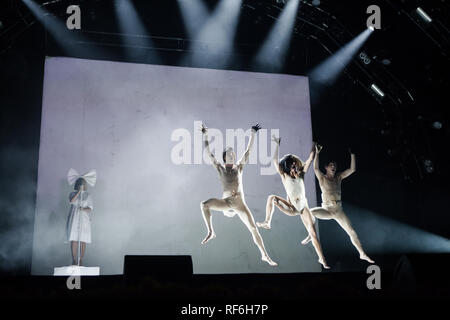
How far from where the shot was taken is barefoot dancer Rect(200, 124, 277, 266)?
6062 mm

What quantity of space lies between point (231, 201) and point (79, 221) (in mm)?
2117

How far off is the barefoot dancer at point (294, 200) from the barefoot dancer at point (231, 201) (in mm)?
314

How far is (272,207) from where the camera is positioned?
6.41 metres

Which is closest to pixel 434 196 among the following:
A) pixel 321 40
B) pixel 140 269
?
pixel 321 40

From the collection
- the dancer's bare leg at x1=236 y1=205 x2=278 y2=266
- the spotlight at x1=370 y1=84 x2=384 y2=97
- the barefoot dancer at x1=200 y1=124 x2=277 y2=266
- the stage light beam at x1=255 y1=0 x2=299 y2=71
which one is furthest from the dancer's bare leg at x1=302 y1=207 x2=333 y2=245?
the stage light beam at x1=255 y1=0 x2=299 y2=71

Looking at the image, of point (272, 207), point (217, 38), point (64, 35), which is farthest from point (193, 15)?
point (272, 207)

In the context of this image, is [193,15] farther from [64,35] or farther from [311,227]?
[311,227]

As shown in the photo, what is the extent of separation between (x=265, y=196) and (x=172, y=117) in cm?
192

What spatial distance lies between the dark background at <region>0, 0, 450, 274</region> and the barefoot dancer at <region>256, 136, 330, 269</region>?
1.18 metres

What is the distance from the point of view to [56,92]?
6.58 meters

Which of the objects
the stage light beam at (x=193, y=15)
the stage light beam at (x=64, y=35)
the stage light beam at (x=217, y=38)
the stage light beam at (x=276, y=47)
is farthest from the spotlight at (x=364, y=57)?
the stage light beam at (x=64, y=35)

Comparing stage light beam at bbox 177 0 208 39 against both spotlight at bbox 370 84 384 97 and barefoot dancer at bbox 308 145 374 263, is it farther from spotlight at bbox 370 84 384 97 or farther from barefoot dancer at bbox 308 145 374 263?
spotlight at bbox 370 84 384 97
